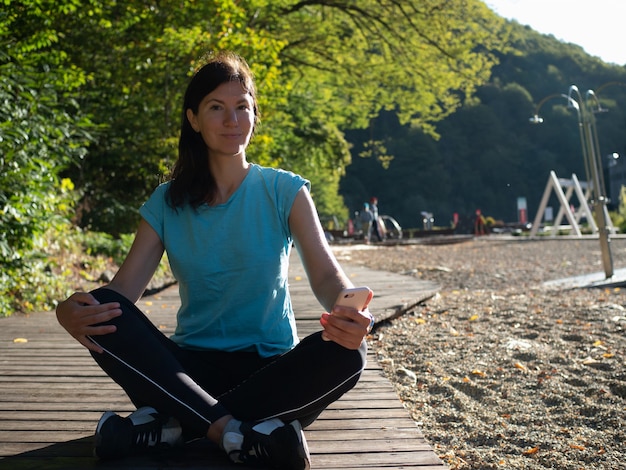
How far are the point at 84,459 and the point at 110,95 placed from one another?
32.6 feet

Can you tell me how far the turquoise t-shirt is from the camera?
8.22 ft

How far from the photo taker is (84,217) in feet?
40.5

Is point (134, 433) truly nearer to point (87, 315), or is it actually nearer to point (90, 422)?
point (87, 315)

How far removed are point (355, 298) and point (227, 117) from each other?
85cm

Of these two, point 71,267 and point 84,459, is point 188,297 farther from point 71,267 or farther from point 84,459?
point 71,267

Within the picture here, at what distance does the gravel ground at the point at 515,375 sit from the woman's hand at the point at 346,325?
3.20 feet

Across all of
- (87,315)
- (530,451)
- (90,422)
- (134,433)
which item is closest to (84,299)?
(87,315)

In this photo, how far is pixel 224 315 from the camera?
254 centimetres

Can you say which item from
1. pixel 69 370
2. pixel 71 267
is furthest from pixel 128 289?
pixel 71 267

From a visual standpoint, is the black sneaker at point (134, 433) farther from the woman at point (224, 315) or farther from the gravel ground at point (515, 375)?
the gravel ground at point (515, 375)

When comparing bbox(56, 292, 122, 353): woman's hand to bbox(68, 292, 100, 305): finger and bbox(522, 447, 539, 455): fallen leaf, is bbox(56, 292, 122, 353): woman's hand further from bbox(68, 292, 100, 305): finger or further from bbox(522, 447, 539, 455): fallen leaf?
bbox(522, 447, 539, 455): fallen leaf

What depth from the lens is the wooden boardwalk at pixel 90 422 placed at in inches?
89.4

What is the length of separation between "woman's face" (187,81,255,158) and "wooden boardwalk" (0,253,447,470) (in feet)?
3.21

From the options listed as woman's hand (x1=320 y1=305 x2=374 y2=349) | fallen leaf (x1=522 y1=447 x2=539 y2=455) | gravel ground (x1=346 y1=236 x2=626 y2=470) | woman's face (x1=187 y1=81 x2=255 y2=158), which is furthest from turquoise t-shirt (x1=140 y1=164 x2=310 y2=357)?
fallen leaf (x1=522 y1=447 x2=539 y2=455)
